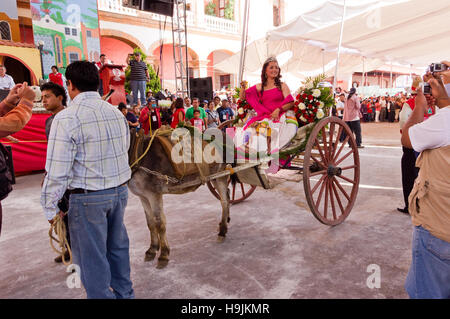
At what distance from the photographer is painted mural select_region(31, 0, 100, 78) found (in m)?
13.2

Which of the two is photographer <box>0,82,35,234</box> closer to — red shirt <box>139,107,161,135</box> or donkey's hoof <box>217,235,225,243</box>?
donkey's hoof <box>217,235,225,243</box>

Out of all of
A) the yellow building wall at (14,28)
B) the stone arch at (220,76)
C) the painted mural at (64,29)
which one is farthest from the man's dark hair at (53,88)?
the stone arch at (220,76)

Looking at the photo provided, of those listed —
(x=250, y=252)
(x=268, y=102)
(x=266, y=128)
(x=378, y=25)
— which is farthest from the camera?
(x=378, y=25)

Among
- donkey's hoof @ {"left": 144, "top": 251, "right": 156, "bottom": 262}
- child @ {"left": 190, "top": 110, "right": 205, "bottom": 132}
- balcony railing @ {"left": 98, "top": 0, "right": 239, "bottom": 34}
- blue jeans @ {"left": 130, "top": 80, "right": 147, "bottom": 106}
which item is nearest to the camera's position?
donkey's hoof @ {"left": 144, "top": 251, "right": 156, "bottom": 262}

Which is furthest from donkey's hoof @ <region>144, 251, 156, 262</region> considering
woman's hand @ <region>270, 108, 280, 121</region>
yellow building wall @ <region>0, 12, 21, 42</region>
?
yellow building wall @ <region>0, 12, 21, 42</region>

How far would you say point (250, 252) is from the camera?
3553 millimetres

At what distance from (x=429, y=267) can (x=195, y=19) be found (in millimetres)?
22471

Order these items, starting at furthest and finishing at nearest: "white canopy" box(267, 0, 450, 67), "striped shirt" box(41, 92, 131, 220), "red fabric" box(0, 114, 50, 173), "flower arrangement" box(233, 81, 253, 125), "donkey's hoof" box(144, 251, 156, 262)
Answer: "white canopy" box(267, 0, 450, 67)
"red fabric" box(0, 114, 50, 173)
"flower arrangement" box(233, 81, 253, 125)
"donkey's hoof" box(144, 251, 156, 262)
"striped shirt" box(41, 92, 131, 220)

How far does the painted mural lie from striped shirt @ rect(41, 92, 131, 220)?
41.8 ft

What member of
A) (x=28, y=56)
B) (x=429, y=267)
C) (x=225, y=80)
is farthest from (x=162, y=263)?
(x=225, y=80)

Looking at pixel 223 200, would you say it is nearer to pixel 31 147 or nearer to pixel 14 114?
pixel 14 114

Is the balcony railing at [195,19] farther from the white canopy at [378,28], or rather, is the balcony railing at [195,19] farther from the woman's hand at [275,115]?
the woman's hand at [275,115]
